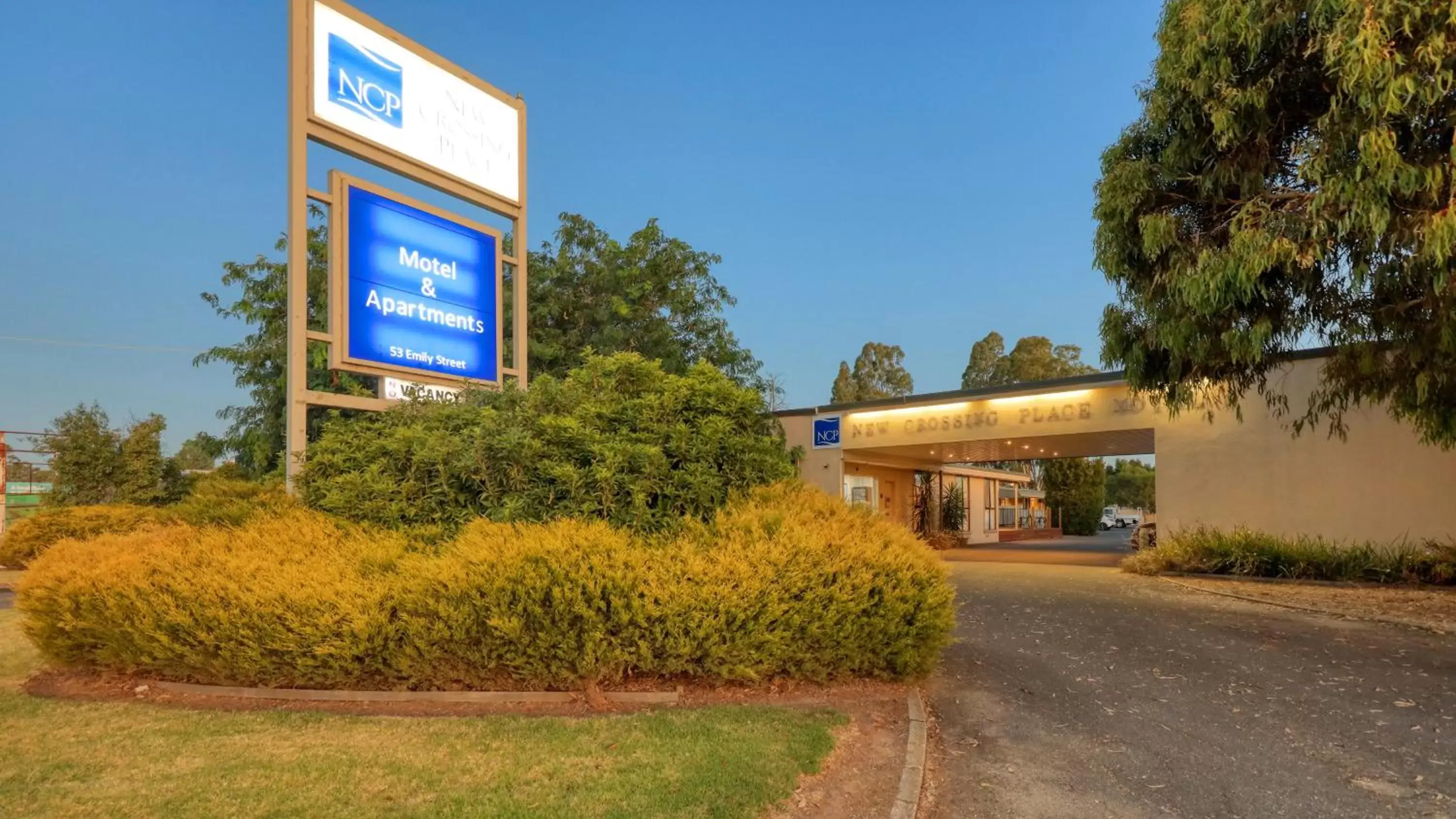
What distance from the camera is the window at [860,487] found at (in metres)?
23.2

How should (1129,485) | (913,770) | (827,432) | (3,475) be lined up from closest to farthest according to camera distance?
(913,770) → (3,475) → (827,432) → (1129,485)

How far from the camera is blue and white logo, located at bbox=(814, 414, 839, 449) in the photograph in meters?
21.5

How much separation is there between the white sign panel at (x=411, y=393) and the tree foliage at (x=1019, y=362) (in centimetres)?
4249

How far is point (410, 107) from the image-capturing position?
9188mm

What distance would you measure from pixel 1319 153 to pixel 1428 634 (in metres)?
5.31

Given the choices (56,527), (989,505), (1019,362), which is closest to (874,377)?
(1019,362)

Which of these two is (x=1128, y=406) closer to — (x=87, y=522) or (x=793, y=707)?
(x=793, y=707)

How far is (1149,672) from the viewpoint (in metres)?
6.84

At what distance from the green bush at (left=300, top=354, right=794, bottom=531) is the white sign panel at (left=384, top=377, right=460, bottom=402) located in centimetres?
84

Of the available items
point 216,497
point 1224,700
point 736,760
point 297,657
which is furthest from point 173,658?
point 1224,700

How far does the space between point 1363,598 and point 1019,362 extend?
128 feet

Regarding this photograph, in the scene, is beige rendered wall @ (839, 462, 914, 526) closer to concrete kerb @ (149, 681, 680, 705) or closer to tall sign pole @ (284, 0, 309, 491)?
tall sign pole @ (284, 0, 309, 491)

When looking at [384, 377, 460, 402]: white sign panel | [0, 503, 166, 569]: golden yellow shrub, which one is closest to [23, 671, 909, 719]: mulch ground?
[384, 377, 460, 402]: white sign panel

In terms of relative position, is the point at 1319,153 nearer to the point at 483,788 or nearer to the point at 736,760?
the point at 736,760
